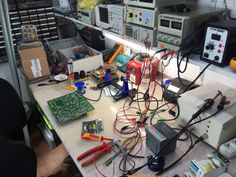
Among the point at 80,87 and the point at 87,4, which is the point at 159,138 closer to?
the point at 80,87

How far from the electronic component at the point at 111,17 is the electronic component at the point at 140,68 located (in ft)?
0.97

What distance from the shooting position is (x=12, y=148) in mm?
1210

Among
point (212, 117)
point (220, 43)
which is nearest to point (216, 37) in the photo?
point (220, 43)

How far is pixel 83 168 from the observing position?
989mm

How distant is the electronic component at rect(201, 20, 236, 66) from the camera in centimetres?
95

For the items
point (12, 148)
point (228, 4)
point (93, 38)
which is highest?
point (228, 4)

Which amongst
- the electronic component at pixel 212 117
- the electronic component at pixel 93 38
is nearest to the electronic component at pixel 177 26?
the electronic component at pixel 212 117

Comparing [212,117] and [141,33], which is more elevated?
[141,33]

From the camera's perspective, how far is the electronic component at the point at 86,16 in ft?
5.83

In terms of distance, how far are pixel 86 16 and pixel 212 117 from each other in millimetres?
1362

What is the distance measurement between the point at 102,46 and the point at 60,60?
52cm

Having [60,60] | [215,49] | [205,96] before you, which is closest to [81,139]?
[205,96]

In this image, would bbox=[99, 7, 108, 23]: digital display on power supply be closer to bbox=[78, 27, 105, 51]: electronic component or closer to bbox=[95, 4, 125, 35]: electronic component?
bbox=[95, 4, 125, 35]: electronic component

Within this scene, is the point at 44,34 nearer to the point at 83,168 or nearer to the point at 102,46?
the point at 102,46
